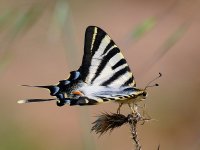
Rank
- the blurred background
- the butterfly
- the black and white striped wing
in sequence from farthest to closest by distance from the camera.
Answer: the blurred background < the black and white striped wing < the butterfly

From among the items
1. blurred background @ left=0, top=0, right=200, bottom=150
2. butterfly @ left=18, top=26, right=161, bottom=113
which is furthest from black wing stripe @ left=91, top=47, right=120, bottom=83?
blurred background @ left=0, top=0, right=200, bottom=150

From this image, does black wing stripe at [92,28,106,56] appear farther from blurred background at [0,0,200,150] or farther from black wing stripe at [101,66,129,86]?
blurred background at [0,0,200,150]

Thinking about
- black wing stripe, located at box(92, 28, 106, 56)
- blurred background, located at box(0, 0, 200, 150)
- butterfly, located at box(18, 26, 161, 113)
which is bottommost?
butterfly, located at box(18, 26, 161, 113)

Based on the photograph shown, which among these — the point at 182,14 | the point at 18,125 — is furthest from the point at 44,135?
the point at 182,14

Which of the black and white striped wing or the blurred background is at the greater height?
the blurred background

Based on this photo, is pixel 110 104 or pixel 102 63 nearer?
pixel 102 63

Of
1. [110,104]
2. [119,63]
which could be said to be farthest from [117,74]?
[110,104]

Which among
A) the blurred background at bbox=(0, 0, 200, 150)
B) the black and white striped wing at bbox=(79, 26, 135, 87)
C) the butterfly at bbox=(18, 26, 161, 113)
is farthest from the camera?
the blurred background at bbox=(0, 0, 200, 150)

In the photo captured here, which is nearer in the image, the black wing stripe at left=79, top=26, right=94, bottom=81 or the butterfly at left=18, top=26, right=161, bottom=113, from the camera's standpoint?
the butterfly at left=18, top=26, right=161, bottom=113

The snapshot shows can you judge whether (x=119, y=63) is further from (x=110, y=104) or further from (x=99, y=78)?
(x=110, y=104)
